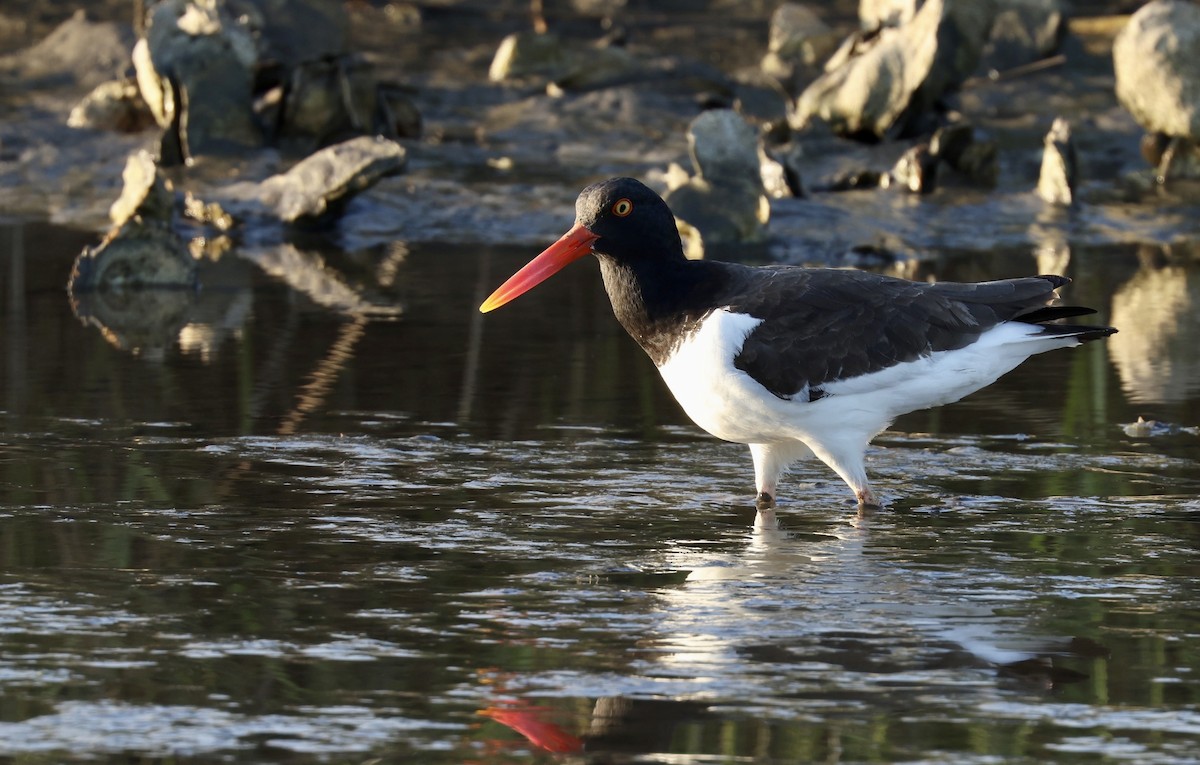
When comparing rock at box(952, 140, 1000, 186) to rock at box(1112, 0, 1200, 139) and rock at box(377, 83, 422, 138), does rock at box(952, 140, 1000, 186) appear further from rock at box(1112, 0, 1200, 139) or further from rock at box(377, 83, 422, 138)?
rock at box(377, 83, 422, 138)

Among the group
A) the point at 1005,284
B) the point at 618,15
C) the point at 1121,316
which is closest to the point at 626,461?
the point at 1005,284

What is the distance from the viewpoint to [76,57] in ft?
65.1

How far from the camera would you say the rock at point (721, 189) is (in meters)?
14.6

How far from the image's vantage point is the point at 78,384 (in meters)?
10.1

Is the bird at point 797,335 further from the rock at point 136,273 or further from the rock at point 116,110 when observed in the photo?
the rock at point 116,110

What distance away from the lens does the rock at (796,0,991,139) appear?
55.5 ft

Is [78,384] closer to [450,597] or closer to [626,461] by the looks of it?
[626,461]

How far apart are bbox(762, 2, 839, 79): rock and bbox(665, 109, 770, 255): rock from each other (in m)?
5.69

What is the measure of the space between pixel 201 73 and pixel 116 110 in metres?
1.35

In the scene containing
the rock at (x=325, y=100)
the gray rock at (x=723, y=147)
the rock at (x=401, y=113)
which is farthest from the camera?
the rock at (x=401, y=113)

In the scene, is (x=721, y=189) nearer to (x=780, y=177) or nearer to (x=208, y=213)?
(x=780, y=177)

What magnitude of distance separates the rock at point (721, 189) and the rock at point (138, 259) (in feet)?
11.8

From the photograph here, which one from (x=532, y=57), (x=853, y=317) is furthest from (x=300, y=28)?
(x=853, y=317)

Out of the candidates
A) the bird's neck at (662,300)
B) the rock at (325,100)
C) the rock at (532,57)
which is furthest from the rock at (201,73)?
the bird's neck at (662,300)
